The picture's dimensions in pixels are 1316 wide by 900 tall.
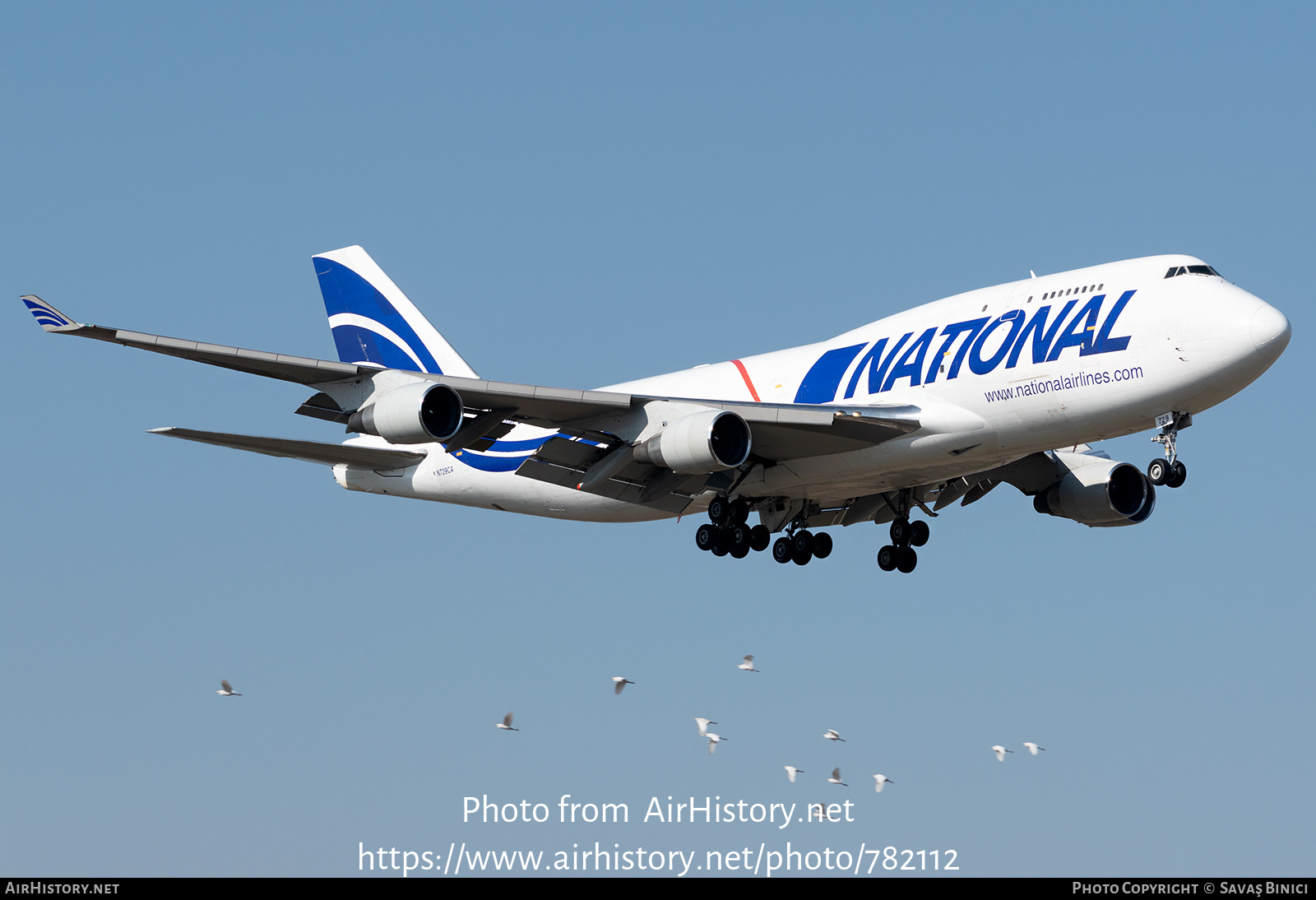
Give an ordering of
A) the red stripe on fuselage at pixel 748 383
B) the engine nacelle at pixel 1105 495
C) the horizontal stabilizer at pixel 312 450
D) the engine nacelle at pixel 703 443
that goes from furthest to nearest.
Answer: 1. the engine nacelle at pixel 1105 495
2. the red stripe on fuselage at pixel 748 383
3. the horizontal stabilizer at pixel 312 450
4. the engine nacelle at pixel 703 443

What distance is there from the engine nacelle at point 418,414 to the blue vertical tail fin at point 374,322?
36.0 ft

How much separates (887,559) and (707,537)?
14.7 feet

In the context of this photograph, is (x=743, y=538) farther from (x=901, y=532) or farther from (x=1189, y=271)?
(x=1189, y=271)

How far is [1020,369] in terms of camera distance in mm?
30641

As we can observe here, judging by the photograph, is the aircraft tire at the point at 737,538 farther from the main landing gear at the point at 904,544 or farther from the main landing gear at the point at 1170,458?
the main landing gear at the point at 1170,458

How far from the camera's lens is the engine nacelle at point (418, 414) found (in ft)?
97.9

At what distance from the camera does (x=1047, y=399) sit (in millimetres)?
30312

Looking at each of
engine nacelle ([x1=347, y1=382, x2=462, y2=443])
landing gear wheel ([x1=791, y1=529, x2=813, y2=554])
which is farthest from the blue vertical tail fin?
engine nacelle ([x1=347, y1=382, x2=462, y2=443])

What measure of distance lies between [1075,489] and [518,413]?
14.0 metres

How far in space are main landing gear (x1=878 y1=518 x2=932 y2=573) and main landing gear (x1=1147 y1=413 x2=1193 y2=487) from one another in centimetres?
779

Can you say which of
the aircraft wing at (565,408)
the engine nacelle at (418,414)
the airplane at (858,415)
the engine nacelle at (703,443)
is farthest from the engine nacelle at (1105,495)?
the engine nacelle at (418,414)

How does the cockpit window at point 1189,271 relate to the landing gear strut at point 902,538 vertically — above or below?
above

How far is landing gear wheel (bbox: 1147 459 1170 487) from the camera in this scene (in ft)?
98.2
